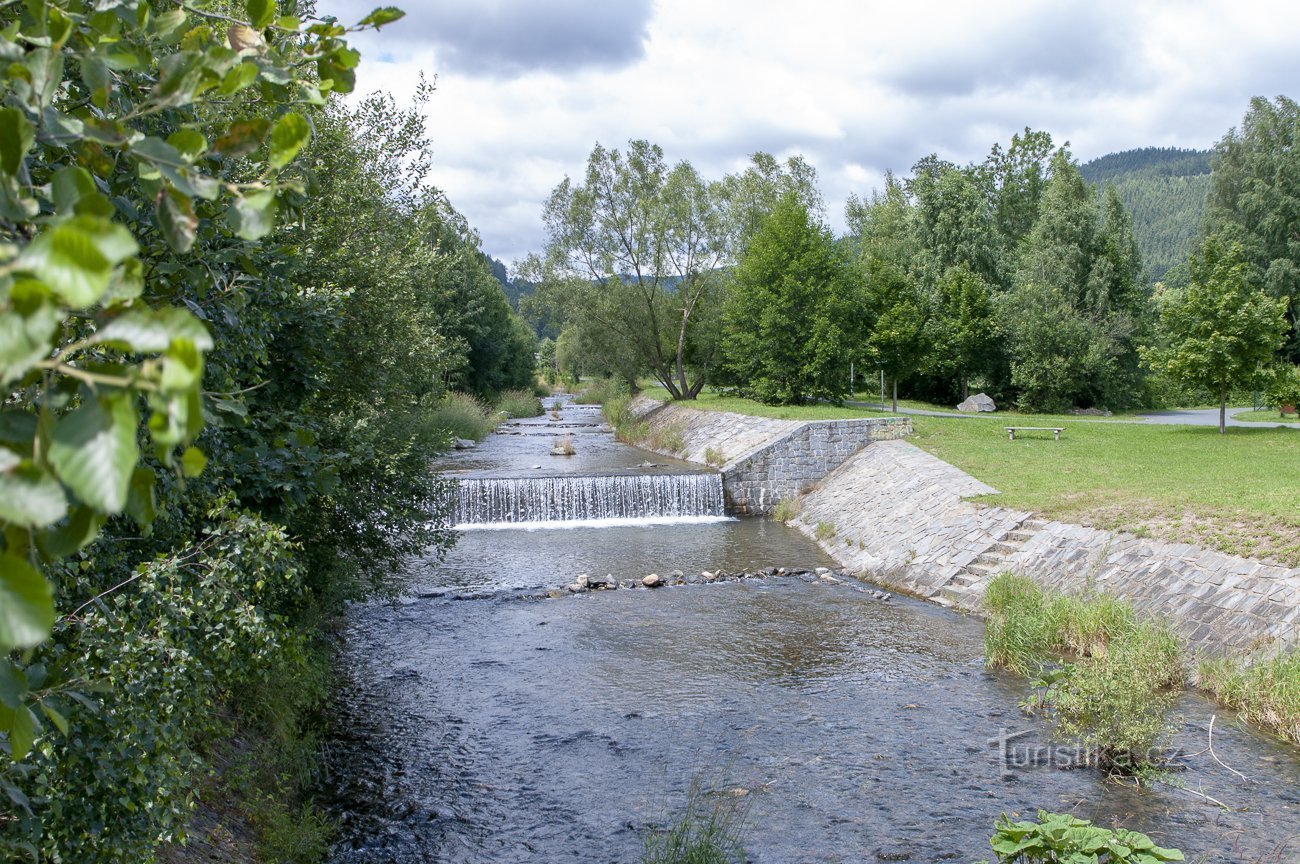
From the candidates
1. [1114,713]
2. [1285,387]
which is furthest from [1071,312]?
[1114,713]

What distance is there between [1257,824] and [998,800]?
162 cm

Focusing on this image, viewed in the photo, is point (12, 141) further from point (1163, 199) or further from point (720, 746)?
point (1163, 199)

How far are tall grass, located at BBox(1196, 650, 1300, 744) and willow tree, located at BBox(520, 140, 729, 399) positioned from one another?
27.5 metres

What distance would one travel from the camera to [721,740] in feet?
25.2

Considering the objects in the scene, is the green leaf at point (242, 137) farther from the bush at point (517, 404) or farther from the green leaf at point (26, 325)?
the bush at point (517, 404)

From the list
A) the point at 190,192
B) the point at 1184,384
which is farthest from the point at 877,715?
the point at 1184,384

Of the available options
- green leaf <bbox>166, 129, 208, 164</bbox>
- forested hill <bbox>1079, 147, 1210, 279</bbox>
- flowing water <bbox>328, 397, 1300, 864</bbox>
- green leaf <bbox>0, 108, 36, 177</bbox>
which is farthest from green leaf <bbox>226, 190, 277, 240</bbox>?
forested hill <bbox>1079, 147, 1210, 279</bbox>

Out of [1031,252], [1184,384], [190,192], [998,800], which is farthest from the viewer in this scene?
[1031,252]

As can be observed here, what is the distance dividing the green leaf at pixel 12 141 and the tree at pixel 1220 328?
2271cm

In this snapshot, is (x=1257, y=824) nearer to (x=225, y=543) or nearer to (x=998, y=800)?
(x=998, y=800)

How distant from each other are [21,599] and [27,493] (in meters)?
0.13

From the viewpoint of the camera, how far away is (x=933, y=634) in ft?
35.0

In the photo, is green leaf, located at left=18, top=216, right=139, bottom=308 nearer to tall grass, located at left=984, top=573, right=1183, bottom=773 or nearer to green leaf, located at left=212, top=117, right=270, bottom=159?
green leaf, located at left=212, top=117, right=270, bottom=159

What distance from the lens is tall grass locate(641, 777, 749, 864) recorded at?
526 centimetres
